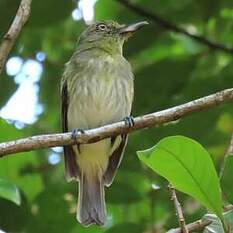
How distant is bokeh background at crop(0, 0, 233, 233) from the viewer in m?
3.81

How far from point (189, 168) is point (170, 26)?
7.95ft

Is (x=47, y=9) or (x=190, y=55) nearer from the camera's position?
(x=47, y=9)

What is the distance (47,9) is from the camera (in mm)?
4609

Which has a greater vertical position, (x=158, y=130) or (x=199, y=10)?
(x=199, y=10)

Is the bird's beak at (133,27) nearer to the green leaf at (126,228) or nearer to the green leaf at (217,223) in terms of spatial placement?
the green leaf at (126,228)

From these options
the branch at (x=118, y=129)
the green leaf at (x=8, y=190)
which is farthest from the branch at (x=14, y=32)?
the green leaf at (x=8, y=190)

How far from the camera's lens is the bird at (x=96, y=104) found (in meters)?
4.93

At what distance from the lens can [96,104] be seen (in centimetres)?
500

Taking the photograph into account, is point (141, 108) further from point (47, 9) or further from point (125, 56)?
point (47, 9)

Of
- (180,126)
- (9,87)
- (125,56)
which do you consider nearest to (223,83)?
(180,126)

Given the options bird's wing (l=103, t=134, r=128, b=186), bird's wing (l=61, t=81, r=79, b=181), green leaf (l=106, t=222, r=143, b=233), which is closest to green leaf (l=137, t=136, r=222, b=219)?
green leaf (l=106, t=222, r=143, b=233)

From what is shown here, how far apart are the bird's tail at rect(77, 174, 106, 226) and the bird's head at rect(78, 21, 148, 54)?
0.96 metres

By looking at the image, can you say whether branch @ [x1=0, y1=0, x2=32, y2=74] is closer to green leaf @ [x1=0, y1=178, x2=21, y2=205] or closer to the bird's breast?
green leaf @ [x1=0, y1=178, x2=21, y2=205]

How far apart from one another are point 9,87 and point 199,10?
1.35m
